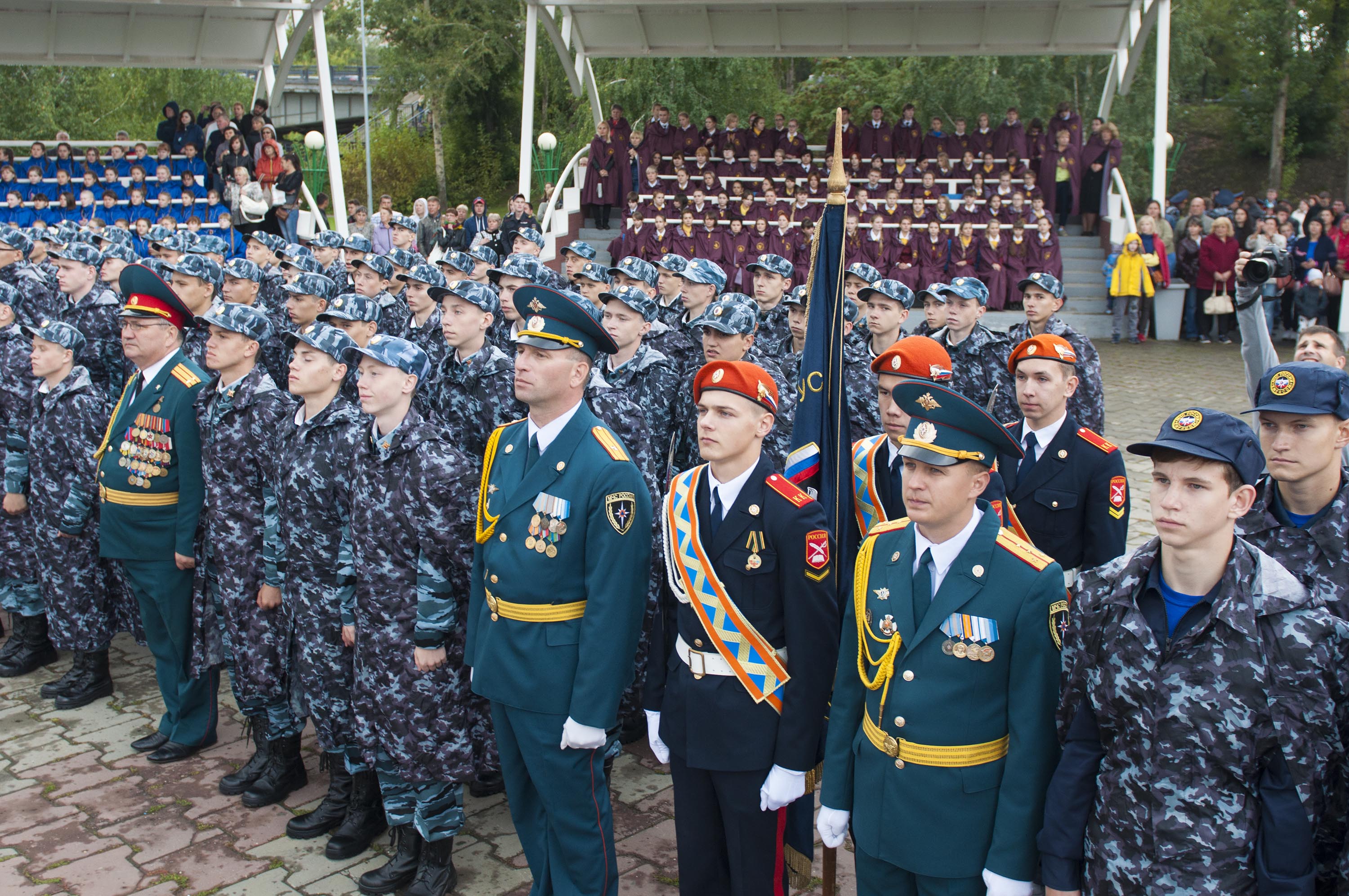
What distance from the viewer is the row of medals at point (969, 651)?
103 inches

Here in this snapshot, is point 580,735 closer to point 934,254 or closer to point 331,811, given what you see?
point 331,811

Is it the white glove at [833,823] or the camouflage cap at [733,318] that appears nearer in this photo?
the white glove at [833,823]

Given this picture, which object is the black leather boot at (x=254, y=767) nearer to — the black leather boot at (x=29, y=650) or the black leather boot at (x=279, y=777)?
the black leather boot at (x=279, y=777)

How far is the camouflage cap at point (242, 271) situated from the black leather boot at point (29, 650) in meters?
2.34

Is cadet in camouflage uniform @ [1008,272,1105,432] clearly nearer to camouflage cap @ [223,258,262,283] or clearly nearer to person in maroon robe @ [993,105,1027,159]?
camouflage cap @ [223,258,262,283]

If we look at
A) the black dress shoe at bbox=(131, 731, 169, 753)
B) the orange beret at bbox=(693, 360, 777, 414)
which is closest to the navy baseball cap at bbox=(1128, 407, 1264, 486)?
the orange beret at bbox=(693, 360, 777, 414)

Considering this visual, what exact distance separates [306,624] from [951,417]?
2699 millimetres

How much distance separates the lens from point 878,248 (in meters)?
17.2

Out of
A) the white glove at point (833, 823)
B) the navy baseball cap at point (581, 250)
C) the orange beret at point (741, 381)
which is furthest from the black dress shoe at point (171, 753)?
the navy baseball cap at point (581, 250)

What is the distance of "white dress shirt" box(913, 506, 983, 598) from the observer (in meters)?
2.69

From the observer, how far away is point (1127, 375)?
13.8m

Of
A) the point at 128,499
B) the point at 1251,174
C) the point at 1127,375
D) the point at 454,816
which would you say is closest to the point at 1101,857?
the point at 454,816

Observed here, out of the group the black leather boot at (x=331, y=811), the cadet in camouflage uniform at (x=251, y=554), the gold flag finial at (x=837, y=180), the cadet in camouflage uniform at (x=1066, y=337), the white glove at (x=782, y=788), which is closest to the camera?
the white glove at (x=782, y=788)

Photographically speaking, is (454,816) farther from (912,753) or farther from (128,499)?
(128,499)
